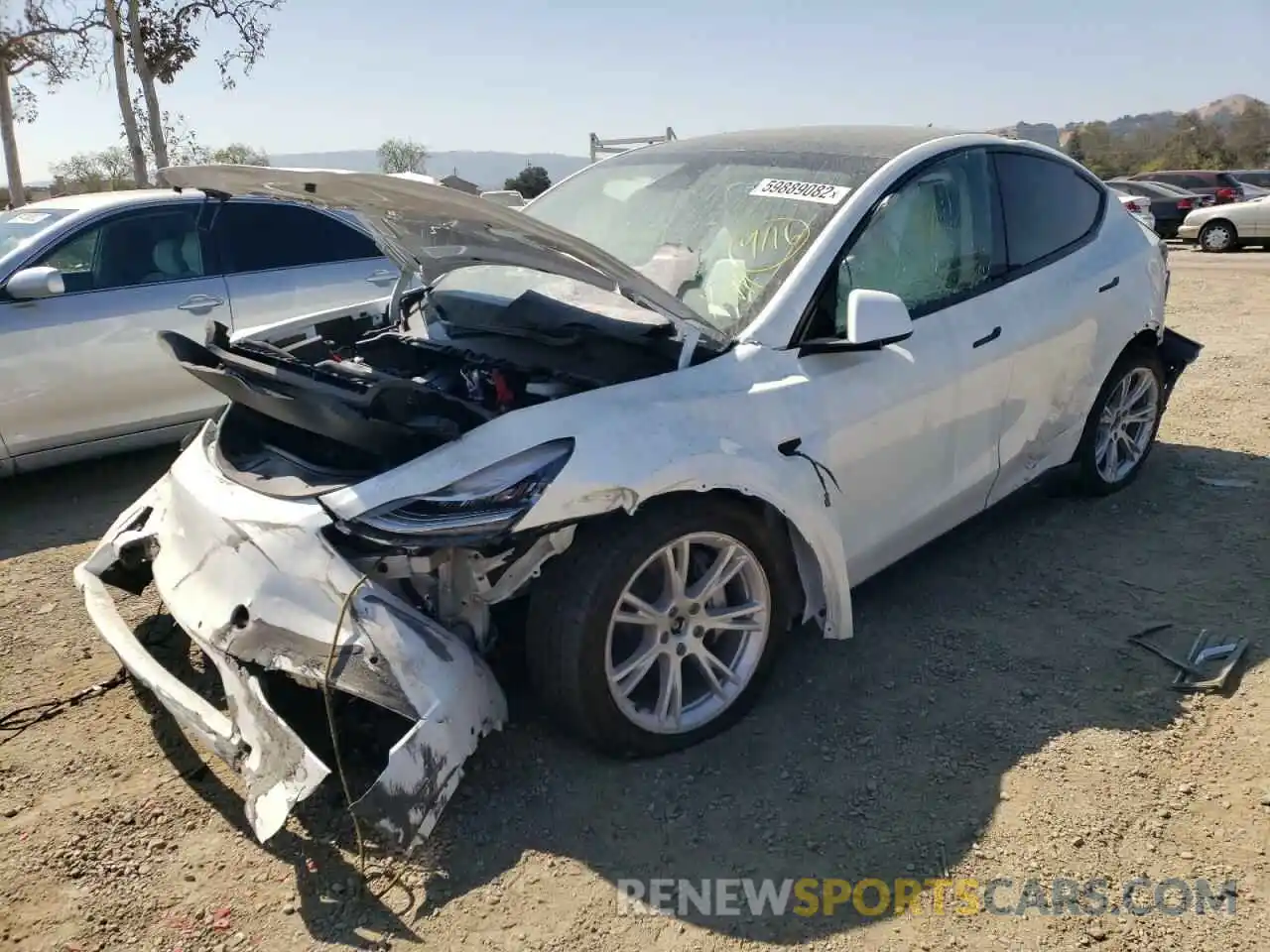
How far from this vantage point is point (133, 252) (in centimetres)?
549

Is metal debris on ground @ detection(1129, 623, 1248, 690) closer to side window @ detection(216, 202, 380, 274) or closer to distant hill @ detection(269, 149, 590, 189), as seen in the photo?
distant hill @ detection(269, 149, 590, 189)

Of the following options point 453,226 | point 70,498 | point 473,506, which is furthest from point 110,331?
point 473,506

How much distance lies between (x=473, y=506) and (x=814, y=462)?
1101 mm

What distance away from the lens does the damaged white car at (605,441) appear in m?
2.44

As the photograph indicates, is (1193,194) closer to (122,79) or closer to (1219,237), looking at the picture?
(1219,237)

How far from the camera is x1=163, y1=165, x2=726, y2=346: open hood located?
2600 millimetres

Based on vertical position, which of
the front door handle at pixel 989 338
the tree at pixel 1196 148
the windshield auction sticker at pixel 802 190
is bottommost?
the front door handle at pixel 989 338

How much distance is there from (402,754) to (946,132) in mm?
3091

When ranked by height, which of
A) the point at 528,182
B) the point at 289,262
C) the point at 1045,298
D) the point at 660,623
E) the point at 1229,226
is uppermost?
the point at 528,182

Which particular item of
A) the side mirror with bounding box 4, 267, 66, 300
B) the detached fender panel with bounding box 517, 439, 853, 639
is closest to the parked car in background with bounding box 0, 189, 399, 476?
the side mirror with bounding box 4, 267, 66, 300

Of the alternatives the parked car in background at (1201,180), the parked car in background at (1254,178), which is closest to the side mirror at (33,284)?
the parked car in background at (1201,180)

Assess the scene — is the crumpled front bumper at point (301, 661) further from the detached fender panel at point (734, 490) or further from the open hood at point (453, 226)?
the open hood at point (453, 226)

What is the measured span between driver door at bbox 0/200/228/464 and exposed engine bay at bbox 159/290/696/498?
7.07 feet

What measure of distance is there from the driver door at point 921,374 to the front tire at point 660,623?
1.39 feet
